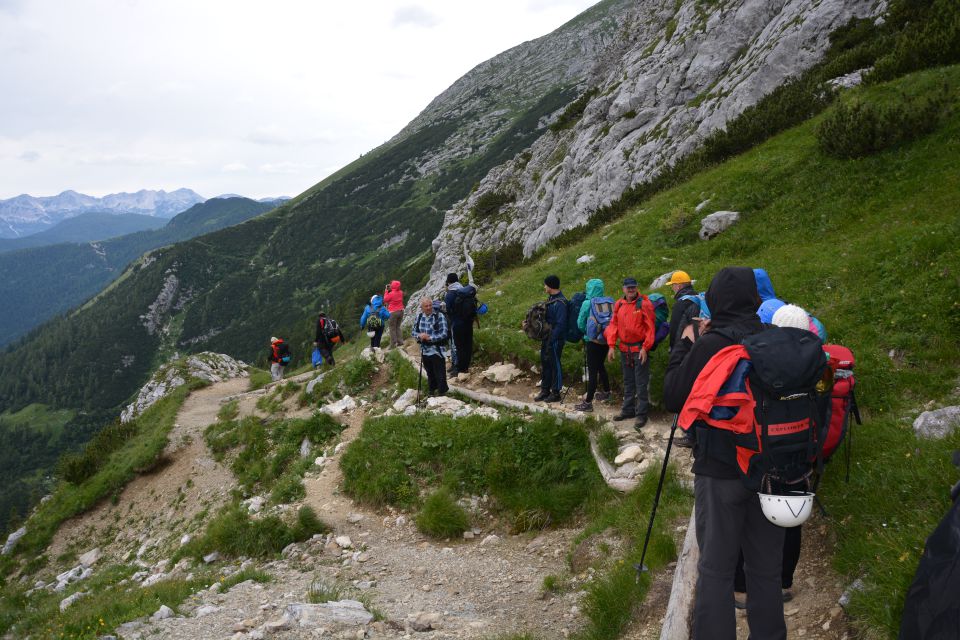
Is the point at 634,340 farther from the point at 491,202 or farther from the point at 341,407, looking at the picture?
the point at 491,202

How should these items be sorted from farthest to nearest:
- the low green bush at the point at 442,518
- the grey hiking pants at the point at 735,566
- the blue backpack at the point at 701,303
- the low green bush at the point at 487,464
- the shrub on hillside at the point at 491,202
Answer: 1. the shrub on hillside at the point at 491,202
2. the low green bush at the point at 442,518
3. the low green bush at the point at 487,464
4. the blue backpack at the point at 701,303
5. the grey hiking pants at the point at 735,566

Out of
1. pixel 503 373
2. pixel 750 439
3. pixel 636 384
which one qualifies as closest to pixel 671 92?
pixel 503 373

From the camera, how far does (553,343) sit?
35.4 ft

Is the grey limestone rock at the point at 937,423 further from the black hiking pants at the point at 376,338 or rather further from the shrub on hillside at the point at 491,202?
the shrub on hillside at the point at 491,202

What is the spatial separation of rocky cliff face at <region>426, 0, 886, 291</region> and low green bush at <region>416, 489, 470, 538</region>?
70.9ft

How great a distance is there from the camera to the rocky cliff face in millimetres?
23500

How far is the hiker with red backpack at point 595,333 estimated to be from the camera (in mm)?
9648

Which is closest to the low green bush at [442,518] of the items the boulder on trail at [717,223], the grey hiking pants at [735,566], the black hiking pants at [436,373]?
the black hiking pants at [436,373]

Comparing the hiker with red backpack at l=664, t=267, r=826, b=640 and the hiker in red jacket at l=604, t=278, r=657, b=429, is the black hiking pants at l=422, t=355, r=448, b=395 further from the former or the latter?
the hiker with red backpack at l=664, t=267, r=826, b=640

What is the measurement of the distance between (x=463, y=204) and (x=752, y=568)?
7114 centimetres

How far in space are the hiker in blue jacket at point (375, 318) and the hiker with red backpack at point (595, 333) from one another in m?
10.1

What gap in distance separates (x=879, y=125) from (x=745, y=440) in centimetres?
1432

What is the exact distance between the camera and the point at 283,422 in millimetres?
16766

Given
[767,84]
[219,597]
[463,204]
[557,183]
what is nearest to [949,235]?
[219,597]
